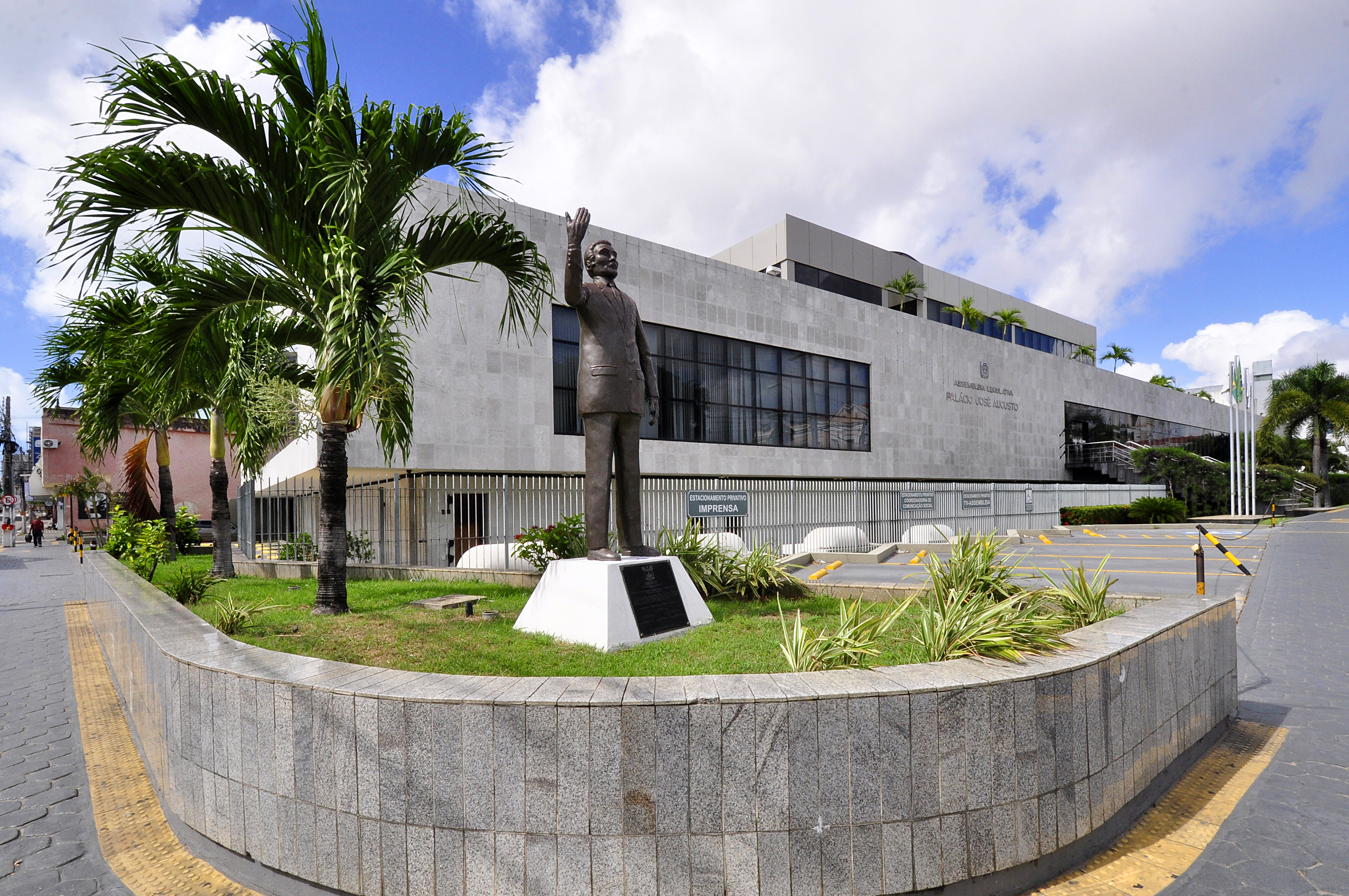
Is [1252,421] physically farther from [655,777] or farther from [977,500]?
[655,777]

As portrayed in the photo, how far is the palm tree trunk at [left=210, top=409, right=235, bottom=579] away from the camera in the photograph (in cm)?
1299

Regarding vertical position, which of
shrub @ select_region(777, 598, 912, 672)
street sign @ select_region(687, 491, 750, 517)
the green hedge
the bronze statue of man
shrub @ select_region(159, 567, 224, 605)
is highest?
the bronze statue of man

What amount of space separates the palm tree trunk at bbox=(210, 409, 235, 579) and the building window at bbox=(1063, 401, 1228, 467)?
37654 mm

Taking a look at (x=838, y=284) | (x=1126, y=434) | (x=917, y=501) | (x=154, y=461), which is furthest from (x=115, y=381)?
(x=1126, y=434)

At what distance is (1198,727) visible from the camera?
5.01 metres

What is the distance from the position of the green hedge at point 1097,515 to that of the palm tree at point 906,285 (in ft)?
37.8

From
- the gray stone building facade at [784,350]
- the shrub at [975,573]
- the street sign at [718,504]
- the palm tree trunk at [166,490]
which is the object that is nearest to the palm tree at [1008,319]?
the gray stone building facade at [784,350]

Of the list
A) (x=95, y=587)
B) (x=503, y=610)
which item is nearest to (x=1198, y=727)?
(x=503, y=610)

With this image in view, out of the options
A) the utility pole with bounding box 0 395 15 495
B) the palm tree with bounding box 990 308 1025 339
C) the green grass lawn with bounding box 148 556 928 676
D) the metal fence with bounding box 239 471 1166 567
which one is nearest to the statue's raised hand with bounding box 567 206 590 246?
the green grass lawn with bounding box 148 556 928 676

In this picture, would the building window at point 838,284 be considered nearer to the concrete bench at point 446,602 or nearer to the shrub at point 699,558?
the shrub at point 699,558

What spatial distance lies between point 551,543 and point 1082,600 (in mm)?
6460

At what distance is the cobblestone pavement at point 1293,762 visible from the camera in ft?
11.5

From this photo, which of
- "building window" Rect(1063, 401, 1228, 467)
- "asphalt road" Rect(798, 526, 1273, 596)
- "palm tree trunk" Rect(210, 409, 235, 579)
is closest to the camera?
"asphalt road" Rect(798, 526, 1273, 596)

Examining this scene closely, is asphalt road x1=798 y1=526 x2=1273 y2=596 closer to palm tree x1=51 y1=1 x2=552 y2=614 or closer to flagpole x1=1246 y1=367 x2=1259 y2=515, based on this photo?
palm tree x1=51 y1=1 x2=552 y2=614
